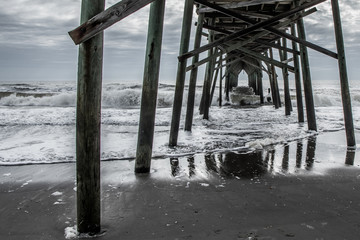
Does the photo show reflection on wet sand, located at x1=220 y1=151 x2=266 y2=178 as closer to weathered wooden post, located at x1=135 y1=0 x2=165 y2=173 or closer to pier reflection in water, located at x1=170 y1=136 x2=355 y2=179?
pier reflection in water, located at x1=170 y1=136 x2=355 y2=179

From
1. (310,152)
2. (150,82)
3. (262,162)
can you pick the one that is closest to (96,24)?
(150,82)

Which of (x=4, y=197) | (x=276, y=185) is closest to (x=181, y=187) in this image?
(x=276, y=185)

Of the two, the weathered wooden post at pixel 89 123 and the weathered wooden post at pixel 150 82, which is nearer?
the weathered wooden post at pixel 89 123

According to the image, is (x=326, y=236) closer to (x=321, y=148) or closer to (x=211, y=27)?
(x=321, y=148)

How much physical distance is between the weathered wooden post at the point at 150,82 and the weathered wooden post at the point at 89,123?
113cm

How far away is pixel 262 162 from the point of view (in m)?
3.40

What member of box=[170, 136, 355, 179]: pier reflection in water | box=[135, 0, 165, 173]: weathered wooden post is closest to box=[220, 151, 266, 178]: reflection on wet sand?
box=[170, 136, 355, 179]: pier reflection in water

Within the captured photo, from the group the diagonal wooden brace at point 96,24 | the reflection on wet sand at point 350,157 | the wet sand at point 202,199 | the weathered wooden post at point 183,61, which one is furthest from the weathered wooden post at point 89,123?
the reflection on wet sand at point 350,157

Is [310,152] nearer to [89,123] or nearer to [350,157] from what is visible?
[350,157]

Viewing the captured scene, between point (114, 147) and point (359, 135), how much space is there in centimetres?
463

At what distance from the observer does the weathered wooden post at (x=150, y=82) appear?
272 cm

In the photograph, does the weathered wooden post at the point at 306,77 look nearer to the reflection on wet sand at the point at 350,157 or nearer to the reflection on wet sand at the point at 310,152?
the reflection on wet sand at the point at 310,152

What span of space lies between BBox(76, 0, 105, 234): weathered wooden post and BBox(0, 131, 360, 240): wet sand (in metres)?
0.19

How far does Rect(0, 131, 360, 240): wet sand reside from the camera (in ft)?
5.75
